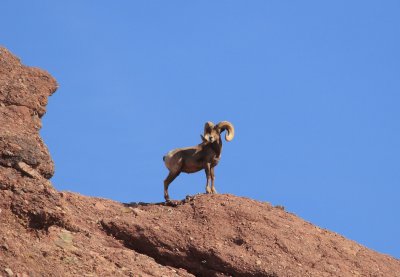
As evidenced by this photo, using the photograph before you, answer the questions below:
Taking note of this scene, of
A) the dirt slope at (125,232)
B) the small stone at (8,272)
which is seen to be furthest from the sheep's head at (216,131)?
the small stone at (8,272)

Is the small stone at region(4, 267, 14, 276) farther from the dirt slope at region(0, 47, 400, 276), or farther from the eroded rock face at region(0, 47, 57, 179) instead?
the eroded rock face at region(0, 47, 57, 179)

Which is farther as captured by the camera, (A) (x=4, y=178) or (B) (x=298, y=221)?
(B) (x=298, y=221)

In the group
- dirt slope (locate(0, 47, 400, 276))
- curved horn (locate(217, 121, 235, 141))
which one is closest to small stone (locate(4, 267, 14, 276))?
dirt slope (locate(0, 47, 400, 276))

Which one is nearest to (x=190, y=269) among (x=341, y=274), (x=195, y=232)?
(x=195, y=232)

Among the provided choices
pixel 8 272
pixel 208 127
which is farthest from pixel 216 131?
pixel 8 272

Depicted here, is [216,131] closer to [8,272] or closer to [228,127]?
[228,127]

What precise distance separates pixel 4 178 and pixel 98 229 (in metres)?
3.40

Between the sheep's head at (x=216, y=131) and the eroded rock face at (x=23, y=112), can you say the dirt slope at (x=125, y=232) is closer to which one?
the eroded rock face at (x=23, y=112)

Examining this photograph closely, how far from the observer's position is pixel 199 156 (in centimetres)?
2105

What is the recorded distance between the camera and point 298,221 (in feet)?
65.3

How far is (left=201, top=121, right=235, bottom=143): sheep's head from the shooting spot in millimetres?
21069

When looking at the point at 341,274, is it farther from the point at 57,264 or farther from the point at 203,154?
the point at 57,264

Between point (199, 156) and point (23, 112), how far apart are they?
5892 millimetres

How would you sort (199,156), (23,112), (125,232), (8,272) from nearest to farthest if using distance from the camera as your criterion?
(8,272) → (23,112) → (125,232) → (199,156)
